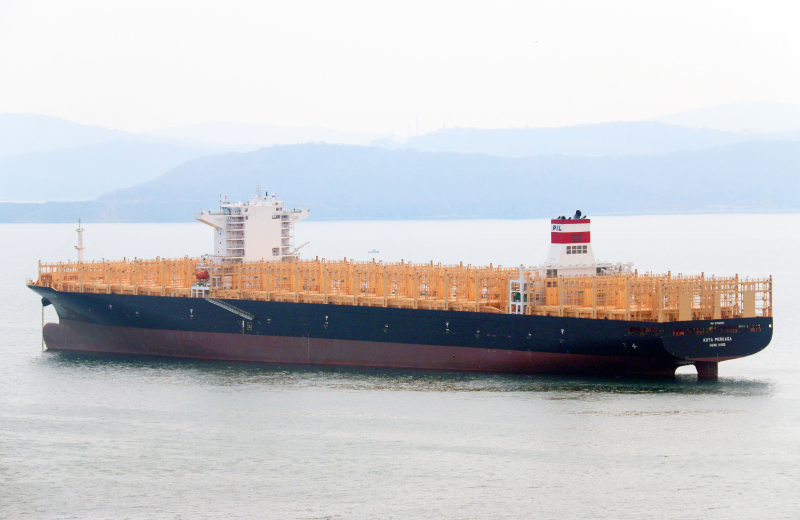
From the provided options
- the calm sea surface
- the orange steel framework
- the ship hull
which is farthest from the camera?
the orange steel framework

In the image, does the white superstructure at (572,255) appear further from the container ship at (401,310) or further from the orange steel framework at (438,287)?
the orange steel framework at (438,287)

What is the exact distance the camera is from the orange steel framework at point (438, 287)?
42.7 metres

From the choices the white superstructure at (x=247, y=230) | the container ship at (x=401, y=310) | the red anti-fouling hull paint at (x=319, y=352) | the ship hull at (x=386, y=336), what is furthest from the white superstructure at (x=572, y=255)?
the white superstructure at (x=247, y=230)

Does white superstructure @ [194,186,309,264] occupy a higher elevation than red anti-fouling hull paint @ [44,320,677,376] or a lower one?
higher

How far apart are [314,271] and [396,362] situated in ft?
27.5

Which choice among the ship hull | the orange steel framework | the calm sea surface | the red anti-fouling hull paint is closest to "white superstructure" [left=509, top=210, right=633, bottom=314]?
the orange steel framework

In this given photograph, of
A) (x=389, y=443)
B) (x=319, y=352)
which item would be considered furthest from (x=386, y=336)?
(x=389, y=443)

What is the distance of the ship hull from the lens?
4206 cm

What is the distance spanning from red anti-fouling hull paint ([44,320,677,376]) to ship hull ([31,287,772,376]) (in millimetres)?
46

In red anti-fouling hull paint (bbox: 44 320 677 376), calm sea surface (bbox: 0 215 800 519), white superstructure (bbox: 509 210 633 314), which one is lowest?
calm sea surface (bbox: 0 215 800 519)

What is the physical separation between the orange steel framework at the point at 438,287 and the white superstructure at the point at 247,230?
1.94 meters

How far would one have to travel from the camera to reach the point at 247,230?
57.7 meters

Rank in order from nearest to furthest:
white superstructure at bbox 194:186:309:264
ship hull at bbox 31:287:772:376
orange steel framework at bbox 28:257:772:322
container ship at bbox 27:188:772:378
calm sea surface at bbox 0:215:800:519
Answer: calm sea surface at bbox 0:215:800:519
ship hull at bbox 31:287:772:376
container ship at bbox 27:188:772:378
orange steel framework at bbox 28:257:772:322
white superstructure at bbox 194:186:309:264

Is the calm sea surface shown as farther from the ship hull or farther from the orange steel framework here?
the orange steel framework
